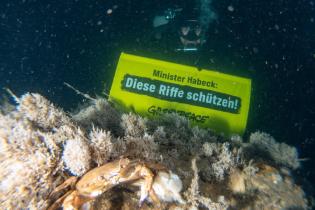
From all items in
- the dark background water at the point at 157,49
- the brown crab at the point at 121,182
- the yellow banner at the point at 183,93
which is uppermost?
the dark background water at the point at 157,49

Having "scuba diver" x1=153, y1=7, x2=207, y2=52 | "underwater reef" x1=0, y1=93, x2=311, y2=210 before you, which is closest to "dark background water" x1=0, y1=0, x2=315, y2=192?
"scuba diver" x1=153, y1=7, x2=207, y2=52

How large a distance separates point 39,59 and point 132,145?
134 inches

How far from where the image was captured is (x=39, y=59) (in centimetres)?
508

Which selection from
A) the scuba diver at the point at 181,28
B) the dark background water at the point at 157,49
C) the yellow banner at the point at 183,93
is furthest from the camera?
the dark background water at the point at 157,49

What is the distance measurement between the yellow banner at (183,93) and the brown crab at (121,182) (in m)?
1.52

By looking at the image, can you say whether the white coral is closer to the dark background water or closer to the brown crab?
the brown crab

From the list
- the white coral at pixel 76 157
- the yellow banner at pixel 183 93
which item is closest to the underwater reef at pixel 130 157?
the white coral at pixel 76 157

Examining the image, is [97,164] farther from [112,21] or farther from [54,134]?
[112,21]

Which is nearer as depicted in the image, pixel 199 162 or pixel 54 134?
pixel 54 134

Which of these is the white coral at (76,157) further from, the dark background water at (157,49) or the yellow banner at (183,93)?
the dark background water at (157,49)

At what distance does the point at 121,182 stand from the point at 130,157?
11.2 inches

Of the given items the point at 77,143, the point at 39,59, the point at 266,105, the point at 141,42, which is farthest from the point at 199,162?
the point at 39,59

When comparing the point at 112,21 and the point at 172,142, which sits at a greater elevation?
the point at 112,21

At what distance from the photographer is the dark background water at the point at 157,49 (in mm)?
4711
